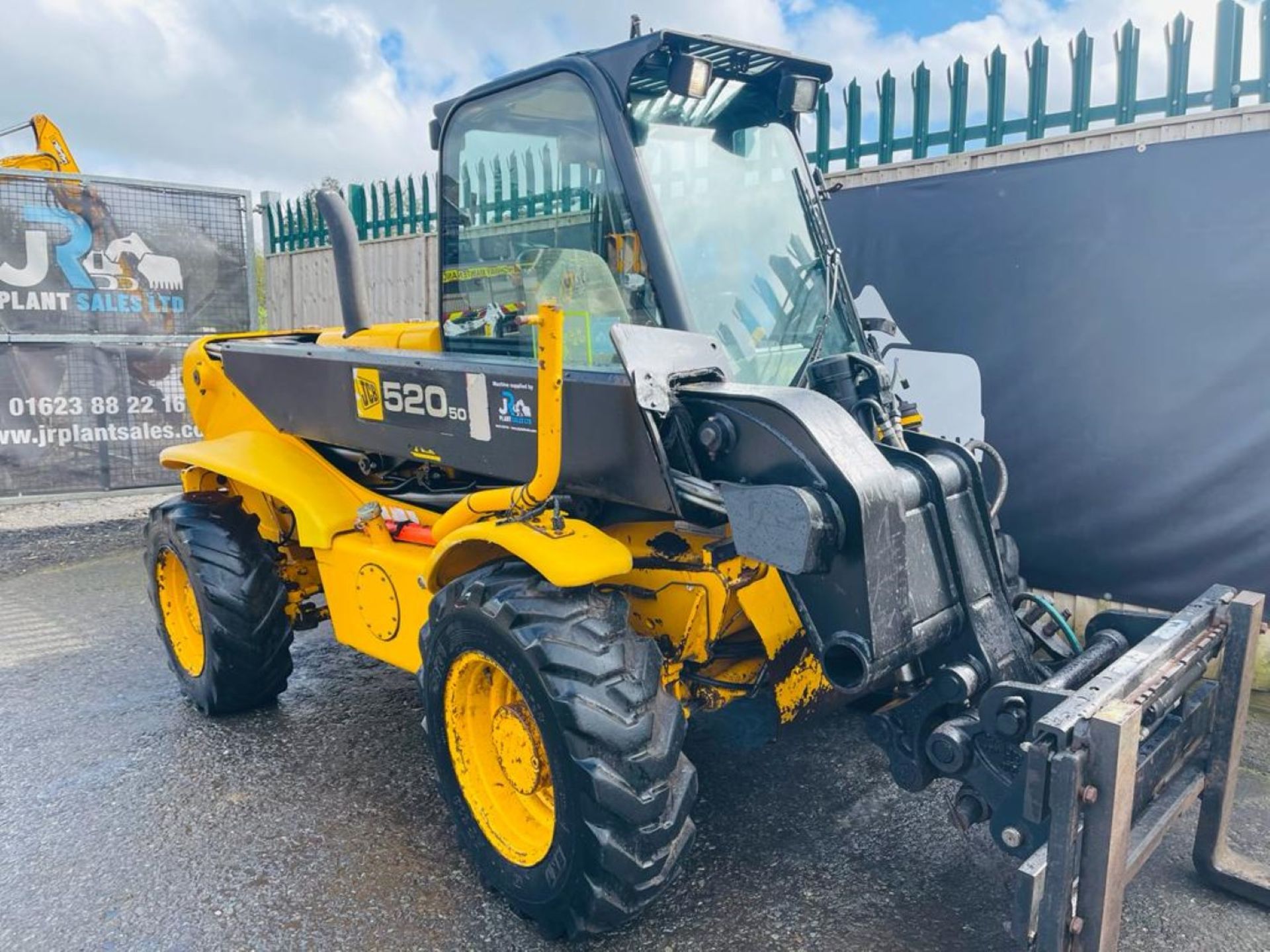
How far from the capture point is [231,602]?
4109 millimetres

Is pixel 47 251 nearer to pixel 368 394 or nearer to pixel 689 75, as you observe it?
pixel 368 394

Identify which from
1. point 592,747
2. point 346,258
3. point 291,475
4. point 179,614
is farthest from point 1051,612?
point 179,614

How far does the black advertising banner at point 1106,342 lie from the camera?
4.34 metres

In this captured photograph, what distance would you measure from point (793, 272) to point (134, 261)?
6916mm

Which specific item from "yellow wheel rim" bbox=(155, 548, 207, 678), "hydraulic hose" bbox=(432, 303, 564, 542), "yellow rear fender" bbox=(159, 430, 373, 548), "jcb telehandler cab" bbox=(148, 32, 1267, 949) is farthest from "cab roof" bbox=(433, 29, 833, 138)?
"yellow wheel rim" bbox=(155, 548, 207, 678)

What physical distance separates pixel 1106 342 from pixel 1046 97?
→ 4.43ft

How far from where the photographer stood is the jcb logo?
360 centimetres

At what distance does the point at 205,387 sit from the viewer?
4.80 metres

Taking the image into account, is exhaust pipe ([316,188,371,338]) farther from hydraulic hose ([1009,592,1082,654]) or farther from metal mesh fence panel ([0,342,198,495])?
metal mesh fence panel ([0,342,198,495])

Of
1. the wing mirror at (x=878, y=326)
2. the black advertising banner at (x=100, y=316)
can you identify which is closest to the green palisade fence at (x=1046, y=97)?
the wing mirror at (x=878, y=326)

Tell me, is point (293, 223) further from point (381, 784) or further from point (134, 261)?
point (381, 784)

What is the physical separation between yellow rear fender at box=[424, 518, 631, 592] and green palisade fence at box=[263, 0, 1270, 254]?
1.04 m

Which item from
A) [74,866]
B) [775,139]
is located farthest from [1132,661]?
[74,866]

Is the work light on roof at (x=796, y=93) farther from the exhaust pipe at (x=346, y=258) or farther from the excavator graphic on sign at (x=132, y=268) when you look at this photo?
A: the excavator graphic on sign at (x=132, y=268)
